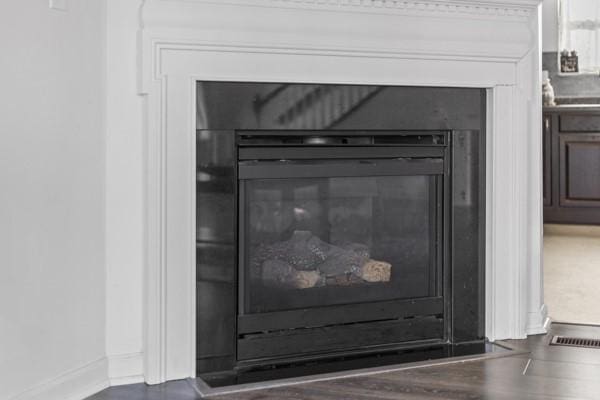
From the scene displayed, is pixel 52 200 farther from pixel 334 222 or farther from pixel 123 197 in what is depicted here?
pixel 334 222

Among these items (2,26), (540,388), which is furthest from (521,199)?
(2,26)

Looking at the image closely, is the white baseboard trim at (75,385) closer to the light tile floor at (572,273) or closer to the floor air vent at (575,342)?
the floor air vent at (575,342)

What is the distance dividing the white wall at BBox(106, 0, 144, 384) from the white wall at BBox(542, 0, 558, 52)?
4.71 m

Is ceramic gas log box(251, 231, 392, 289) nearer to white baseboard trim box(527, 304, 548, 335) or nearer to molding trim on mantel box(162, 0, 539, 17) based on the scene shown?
white baseboard trim box(527, 304, 548, 335)

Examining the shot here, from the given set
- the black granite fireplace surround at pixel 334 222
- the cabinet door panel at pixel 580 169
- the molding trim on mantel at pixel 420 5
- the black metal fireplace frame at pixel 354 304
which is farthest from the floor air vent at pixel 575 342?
the cabinet door panel at pixel 580 169

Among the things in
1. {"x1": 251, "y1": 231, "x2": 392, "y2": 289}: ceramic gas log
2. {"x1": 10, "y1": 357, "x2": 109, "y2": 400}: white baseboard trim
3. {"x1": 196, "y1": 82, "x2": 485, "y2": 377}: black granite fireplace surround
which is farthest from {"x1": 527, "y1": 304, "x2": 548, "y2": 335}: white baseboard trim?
{"x1": 10, "y1": 357, "x2": 109, "y2": 400}: white baseboard trim

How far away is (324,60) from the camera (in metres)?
2.46

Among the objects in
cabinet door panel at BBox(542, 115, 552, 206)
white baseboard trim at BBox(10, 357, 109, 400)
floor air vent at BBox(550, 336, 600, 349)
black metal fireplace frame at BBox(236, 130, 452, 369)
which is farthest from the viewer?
cabinet door panel at BBox(542, 115, 552, 206)

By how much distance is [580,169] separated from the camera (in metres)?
5.63

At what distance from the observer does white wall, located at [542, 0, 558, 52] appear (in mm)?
6152

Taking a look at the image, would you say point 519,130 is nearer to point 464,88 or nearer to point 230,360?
point 464,88

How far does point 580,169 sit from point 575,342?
3115mm

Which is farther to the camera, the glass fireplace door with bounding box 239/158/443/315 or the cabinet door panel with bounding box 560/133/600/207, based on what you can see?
the cabinet door panel with bounding box 560/133/600/207

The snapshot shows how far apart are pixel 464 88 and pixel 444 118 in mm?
135
